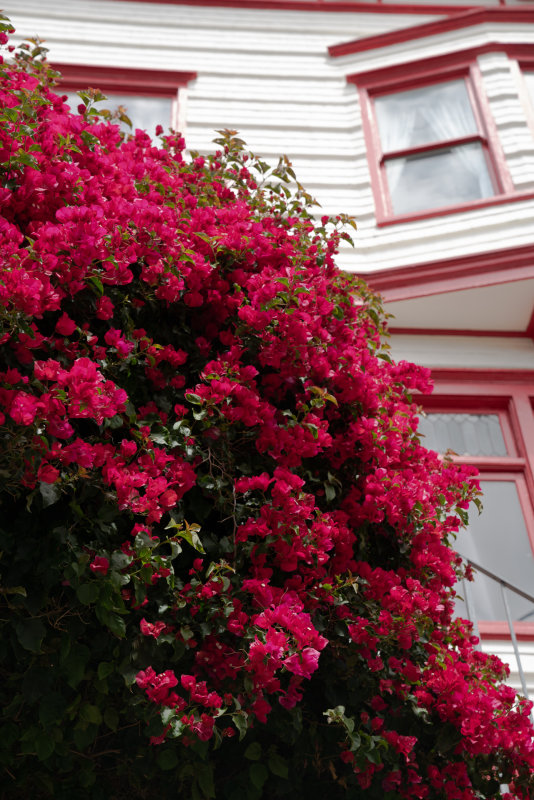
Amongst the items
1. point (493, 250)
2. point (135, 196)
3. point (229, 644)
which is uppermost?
point (493, 250)

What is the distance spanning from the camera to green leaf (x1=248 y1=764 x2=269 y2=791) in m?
2.25

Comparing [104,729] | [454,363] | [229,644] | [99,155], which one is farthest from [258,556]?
[454,363]

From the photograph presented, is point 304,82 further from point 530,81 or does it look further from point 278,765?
point 278,765

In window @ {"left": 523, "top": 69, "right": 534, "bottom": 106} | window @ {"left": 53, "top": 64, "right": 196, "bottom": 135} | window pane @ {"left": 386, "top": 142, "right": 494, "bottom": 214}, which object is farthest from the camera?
window @ {"left": 53, "top": 64, "right": 196, "bottom": 135}

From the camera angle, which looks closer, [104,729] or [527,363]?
[104,729]

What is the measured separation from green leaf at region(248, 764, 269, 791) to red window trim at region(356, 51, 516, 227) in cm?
499

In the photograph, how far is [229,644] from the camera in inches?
89.2

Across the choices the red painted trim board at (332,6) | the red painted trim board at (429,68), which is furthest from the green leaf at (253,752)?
the red painted trim board at (332,6)

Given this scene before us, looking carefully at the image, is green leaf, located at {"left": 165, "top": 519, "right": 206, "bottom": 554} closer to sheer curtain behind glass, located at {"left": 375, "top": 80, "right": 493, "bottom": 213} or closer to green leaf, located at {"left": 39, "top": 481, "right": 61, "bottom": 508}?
green leaf, located at {"left": 39, "top": 481, "right": 61, "bottom": 508}

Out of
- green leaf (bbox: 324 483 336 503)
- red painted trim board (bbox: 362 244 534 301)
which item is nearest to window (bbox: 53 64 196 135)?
red painted trim board (bbox: 362 244 534 301)

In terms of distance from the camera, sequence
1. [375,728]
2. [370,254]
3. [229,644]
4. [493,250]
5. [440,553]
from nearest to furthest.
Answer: [229,644] < [375,728] < [440,553] < [493,250] < [370,254]

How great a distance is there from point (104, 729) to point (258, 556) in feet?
2.32

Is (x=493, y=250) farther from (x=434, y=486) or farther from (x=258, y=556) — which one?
(x=258, y=556)

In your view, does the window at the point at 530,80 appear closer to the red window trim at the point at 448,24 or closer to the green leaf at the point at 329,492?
the red window trim at the point at 448,24
